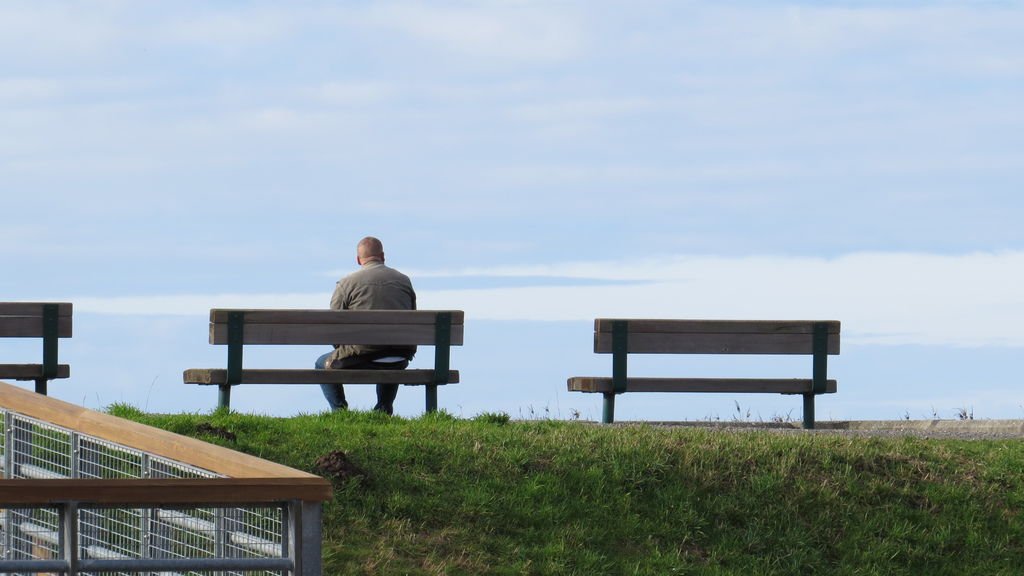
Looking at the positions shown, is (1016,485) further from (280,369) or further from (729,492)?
(280,369)

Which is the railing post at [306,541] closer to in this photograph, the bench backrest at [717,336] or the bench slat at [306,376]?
the bench slat at [306,376]

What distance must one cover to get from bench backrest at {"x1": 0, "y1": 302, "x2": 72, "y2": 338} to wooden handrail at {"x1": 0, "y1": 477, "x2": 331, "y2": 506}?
35.0 ft

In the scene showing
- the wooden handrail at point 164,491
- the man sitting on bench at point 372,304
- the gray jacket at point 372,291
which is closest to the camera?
the wooden handrail at point 164,491

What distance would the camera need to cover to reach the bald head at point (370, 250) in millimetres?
14836

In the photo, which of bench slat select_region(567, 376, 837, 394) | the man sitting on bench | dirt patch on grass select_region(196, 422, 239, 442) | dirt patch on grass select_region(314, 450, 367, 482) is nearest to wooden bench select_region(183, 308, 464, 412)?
the man sitting on bench

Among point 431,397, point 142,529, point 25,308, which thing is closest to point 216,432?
point 431,397

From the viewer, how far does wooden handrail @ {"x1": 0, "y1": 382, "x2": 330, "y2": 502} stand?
435cm

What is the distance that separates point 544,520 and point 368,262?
20.5 feet

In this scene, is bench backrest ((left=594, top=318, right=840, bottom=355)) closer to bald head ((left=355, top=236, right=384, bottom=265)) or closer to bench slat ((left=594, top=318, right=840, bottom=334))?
bench slat ((left=594, top=318, right=840, bottom=334))

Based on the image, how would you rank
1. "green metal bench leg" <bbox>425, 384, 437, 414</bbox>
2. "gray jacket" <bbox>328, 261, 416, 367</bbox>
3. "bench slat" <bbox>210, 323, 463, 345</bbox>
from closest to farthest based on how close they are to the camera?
"bench slat" <bbox>210, 323, 463, 345</bbox> → "green metal bench leg" <bbox>425, 384, 437, 414</bbox> → "gray jacket" <bbox>328, 261, 416, 367</bbox>

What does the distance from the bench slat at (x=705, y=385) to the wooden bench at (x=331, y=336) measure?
1.45 meters

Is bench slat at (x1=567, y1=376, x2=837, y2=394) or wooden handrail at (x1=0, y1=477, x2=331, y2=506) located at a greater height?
wooden handrail at (x1=0, y1=477, x2=331, y2=506)

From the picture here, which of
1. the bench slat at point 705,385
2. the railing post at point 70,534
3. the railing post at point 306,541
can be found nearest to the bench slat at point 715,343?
the bench slat at point 705,385

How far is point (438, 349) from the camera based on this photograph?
1386 cm
